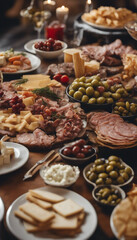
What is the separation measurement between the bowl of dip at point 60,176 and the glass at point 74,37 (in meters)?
2.68

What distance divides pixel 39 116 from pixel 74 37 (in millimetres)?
2207

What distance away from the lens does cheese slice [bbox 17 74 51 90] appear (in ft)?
10.5

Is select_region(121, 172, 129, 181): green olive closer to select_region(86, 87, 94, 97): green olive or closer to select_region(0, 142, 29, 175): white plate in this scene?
select_region(0, 142, 29, 175): white plate

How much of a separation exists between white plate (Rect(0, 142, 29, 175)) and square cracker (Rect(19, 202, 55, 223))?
0.41m

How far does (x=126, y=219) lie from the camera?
1.67 meters

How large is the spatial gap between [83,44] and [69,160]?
105 inches

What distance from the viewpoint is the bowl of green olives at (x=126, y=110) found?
2.82 metres

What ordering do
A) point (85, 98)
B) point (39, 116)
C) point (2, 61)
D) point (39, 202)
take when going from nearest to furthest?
1. point (39, 202)
2. point (39, 116)
3. point (85, 98)
4. point (2, 61)

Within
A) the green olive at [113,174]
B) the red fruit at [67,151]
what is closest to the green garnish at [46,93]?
the red fruit at [67,151]

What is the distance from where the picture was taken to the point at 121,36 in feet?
14.2

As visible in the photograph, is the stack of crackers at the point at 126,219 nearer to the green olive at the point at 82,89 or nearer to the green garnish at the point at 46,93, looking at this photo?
the green olive at the point at 82,89

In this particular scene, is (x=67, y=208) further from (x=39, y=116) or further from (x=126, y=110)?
(x=126, y=110)

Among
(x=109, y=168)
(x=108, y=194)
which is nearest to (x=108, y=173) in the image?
(x=109, y=168)

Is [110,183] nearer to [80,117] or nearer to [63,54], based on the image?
[80,117]
